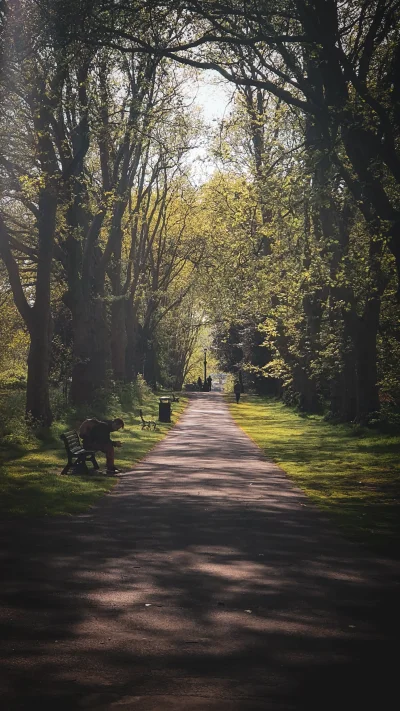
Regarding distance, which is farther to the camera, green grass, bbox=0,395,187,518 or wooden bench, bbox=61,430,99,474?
wooden bench, bbox=61,430,99,474

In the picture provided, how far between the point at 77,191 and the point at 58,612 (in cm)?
2578

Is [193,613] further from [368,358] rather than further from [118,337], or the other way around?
[118,337]

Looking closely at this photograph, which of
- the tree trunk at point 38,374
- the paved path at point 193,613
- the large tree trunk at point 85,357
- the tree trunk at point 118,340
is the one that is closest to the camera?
the paved path at point 193,613

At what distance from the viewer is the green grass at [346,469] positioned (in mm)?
12375

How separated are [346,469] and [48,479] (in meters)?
7.18

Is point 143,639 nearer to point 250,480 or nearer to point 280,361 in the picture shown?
point 250,480

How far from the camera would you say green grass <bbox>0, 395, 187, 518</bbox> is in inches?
536

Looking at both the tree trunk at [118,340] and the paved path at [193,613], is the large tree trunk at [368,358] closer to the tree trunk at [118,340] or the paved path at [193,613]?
the paved path at [193,613]

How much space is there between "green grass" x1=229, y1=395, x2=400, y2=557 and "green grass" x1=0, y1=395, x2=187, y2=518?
3808mm

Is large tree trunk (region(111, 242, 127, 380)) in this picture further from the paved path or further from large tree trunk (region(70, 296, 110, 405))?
the paved path

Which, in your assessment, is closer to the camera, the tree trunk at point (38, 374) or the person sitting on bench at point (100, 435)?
the person sitting on bench at point (100, 435)

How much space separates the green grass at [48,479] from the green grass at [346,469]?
3808 mm

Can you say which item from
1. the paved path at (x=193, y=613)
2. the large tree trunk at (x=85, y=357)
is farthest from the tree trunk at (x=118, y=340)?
the paved path at (x=193, y=613)

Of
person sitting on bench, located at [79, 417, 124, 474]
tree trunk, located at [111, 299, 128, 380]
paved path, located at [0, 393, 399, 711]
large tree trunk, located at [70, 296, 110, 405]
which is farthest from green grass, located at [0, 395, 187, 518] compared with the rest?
tree trunk, located at [111, 299, 128, 380]
